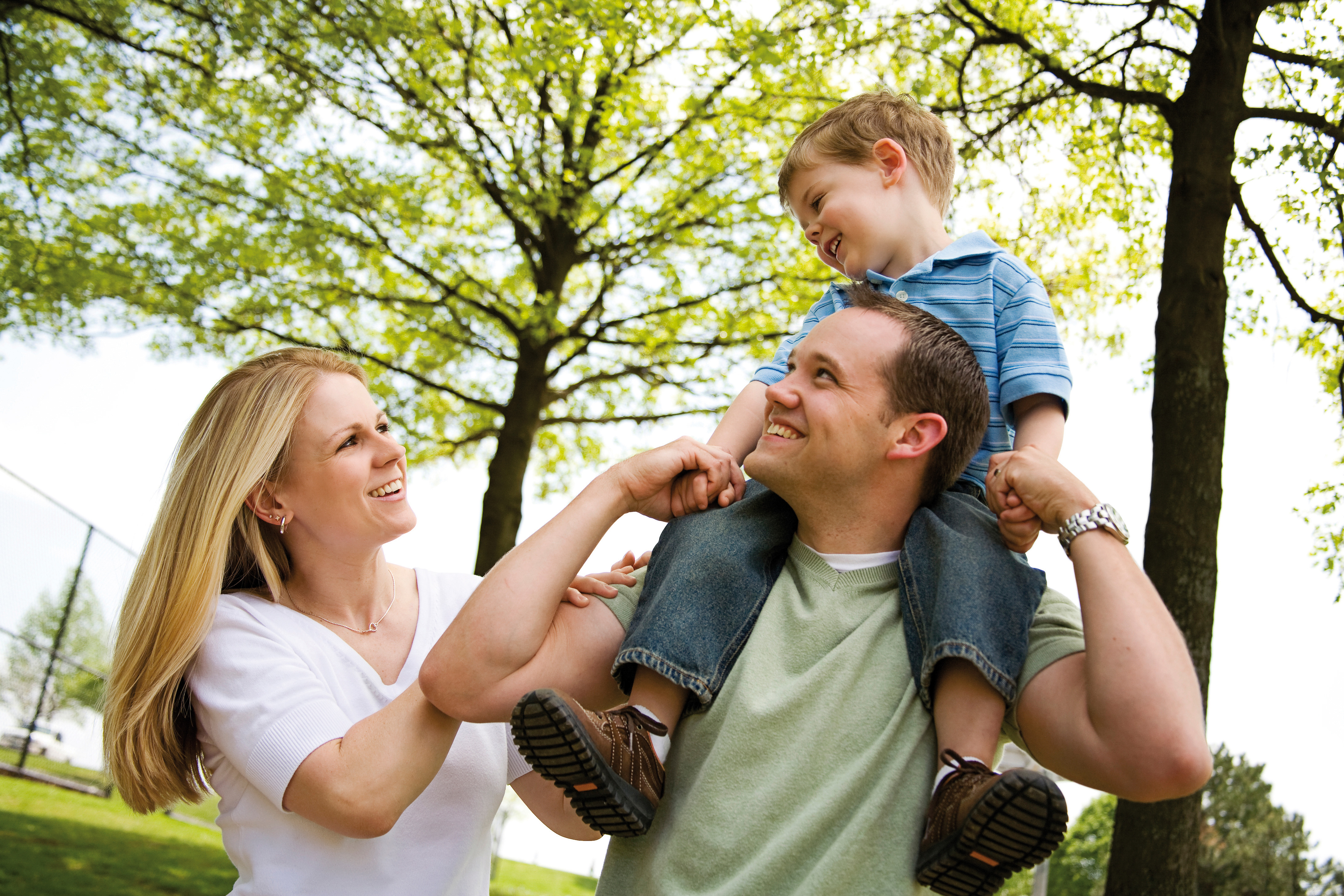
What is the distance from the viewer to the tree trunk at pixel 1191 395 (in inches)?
199

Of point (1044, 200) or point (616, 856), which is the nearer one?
point (616, 856)

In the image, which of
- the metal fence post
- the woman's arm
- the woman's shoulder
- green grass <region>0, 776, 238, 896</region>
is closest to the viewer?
the woman's arm

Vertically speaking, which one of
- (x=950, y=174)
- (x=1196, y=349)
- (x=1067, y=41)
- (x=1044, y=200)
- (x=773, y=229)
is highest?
(x=1067, y=41)

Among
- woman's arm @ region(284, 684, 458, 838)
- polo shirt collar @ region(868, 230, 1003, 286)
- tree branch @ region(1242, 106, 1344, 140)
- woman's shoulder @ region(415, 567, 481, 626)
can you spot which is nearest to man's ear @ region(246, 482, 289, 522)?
woman's shoulder @ region(415, 567, 481, 626)

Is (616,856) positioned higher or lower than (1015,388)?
lower

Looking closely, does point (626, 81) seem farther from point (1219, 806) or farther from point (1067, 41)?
point (1219, 806)

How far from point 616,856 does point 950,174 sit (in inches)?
72.5

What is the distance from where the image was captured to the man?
1.46 meters

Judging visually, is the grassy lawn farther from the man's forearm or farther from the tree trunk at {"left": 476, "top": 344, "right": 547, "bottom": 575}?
the man's forearm

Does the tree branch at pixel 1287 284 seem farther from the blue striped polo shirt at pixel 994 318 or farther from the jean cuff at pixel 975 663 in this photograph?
the jean cuff at pixel 975 663

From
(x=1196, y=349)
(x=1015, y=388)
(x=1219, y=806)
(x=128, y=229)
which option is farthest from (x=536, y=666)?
(x=1219, y=806)

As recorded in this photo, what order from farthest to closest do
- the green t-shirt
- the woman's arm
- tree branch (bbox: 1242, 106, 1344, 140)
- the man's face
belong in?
tree branch (bbox: 1242, 106, 1344, 140), the woman's arm, the man's face, the green t-shirt

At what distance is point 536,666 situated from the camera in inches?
68.1

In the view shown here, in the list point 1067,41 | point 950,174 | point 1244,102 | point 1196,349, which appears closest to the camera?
point 950,174
